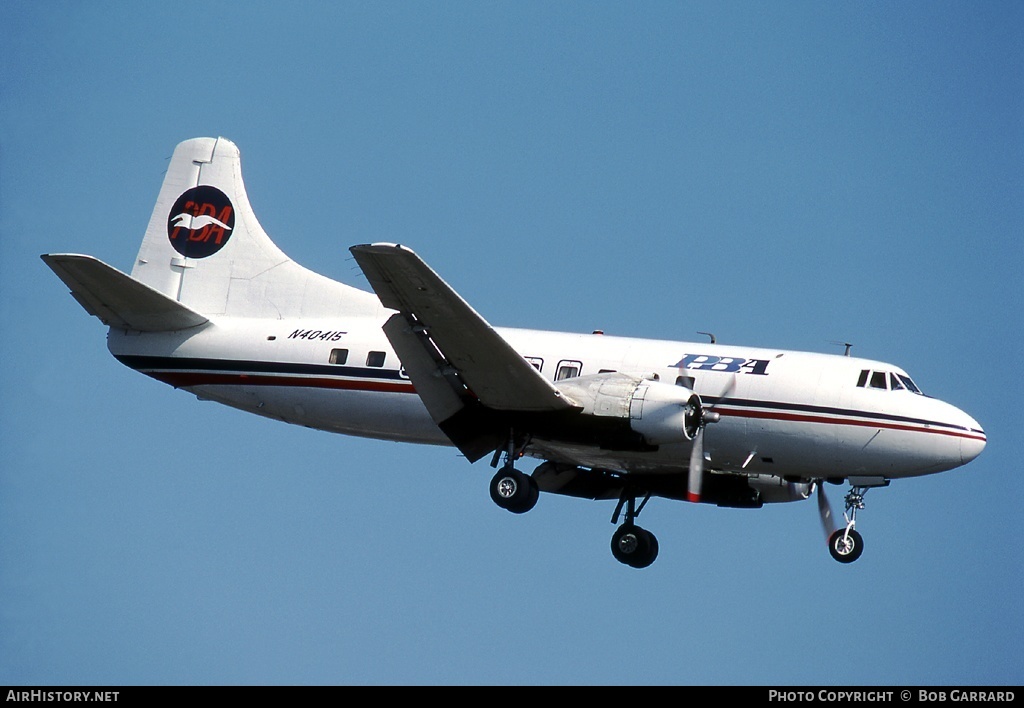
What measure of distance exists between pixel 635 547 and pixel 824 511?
3868 mm

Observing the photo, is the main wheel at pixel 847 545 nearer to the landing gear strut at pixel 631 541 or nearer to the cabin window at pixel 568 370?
the landing gear strut at pixel 631 541

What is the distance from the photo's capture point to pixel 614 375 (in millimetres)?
30891

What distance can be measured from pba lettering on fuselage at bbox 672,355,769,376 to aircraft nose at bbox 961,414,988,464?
3.83 m

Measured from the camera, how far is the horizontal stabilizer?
31609 mm

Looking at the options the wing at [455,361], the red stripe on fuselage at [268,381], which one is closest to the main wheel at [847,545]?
the wing at [455,361]

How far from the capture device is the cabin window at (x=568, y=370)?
106ft

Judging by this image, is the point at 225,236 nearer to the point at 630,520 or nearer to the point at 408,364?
the point at 408,364

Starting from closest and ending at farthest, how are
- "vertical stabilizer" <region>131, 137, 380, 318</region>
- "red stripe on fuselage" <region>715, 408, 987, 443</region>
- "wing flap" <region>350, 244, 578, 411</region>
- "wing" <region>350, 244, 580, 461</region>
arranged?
"wing flap" <region>350, 244, 578, 411</region>
"wing" <region>350, 244, 580, 461</region>
"red stripe on fuselage" <region>715, 408, 987, 443</region>
"vertical stabilizer" <region>131, 137, 380, 318</region>

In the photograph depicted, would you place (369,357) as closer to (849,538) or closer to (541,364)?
(541,364)

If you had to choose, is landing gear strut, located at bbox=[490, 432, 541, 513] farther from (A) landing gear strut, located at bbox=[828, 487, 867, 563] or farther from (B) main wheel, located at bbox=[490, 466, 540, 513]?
(A) landing gear strut, located at bbox=[828, 487, 867, 563]

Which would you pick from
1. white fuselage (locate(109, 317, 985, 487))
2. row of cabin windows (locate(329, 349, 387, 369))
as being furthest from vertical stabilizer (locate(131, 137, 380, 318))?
row of cabin windows (locate(329, 349, 387, 369))
